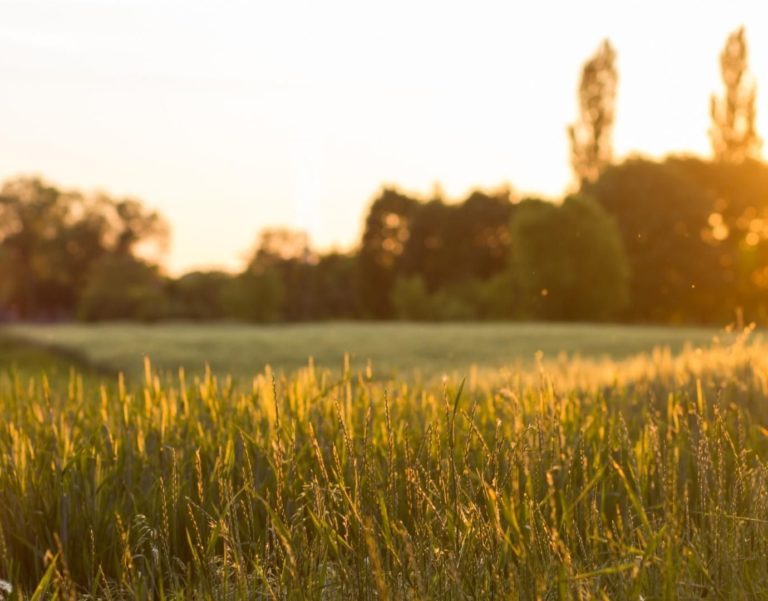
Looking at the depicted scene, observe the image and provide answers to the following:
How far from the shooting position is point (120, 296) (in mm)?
57438

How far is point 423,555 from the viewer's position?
Answer: 2775 millimetres

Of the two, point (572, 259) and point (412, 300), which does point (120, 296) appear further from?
point (572, 259)

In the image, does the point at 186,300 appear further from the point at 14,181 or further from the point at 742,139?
the point at 742,139

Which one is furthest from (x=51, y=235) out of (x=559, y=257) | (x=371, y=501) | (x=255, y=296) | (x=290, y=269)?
(x=371, y=501)

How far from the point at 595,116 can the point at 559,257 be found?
Answer: 24.9ft

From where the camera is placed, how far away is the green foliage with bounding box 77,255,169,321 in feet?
183

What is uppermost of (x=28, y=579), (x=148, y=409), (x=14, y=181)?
(x=14, y=181)

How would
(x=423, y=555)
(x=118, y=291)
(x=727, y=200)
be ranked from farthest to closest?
1. (x=118, y=291)
2. (x=727, y=200)
3. (x=423, y=555)

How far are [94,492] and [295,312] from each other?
2170 inches

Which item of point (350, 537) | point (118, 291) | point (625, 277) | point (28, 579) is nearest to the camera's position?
point (350, 537)

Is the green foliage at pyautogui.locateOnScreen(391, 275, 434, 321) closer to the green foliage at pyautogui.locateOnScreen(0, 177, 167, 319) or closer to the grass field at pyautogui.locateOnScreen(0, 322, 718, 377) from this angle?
the grass field at pyautogui.locateOnScreen(0, 322, 718, 377)

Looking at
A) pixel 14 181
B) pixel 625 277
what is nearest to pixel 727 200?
pixel 625 277

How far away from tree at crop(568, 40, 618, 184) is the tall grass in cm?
3798

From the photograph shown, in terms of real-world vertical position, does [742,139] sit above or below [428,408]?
above
